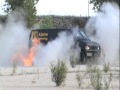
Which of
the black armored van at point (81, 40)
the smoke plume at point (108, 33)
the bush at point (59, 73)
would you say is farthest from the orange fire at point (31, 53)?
the bush at point (59, 73)

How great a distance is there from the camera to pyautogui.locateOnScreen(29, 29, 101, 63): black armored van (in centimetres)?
3219

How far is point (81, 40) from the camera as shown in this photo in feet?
106

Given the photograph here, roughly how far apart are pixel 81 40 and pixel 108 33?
7.53 feet

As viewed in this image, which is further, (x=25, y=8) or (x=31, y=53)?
(x=25, y=8)

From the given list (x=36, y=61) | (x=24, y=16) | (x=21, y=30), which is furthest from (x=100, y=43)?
(x=24, y=16)

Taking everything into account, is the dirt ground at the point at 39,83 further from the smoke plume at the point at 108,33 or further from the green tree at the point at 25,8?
the green tree at the point at 25,8

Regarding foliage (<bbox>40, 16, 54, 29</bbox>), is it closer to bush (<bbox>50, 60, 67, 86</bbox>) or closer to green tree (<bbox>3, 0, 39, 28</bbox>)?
green tree (<bbox>3, 0, 39, 28</bbox>)

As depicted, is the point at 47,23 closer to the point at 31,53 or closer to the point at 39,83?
the point at 31,53

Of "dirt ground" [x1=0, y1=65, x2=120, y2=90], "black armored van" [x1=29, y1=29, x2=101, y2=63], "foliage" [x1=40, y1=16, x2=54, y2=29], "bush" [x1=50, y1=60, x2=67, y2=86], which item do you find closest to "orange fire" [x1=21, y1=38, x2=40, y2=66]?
"black armored van" [x1=29, y1=29, x2=101, y2=63]

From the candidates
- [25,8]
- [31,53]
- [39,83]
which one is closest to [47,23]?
[25,8]

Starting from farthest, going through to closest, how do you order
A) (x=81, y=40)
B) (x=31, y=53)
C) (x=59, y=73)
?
(x=31, y=53) → (x=81, y=40) → (x=59, y=73)

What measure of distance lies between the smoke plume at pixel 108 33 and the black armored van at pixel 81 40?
0.58 m

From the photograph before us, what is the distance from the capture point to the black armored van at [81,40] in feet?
106

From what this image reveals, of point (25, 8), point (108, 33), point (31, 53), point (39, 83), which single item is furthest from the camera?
point (25, 8)
